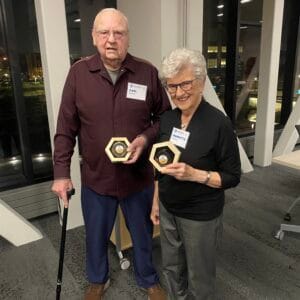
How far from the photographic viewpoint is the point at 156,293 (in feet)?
6.36

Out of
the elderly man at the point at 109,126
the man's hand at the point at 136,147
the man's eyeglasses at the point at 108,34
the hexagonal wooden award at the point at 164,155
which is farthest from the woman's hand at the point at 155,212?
the man's eyeglasses at the point at 108,34

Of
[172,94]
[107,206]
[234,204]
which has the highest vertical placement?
[172,94]

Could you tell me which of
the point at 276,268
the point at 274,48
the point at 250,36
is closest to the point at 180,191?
the point at 276,268

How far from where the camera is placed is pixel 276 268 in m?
2.29

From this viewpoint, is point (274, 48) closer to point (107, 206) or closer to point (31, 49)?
point (31, 49)

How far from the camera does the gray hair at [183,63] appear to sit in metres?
1.25

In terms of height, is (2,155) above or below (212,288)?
above

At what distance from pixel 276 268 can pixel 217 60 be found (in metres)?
3.12

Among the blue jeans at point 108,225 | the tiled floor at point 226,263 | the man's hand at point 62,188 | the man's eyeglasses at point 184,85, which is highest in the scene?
the man's eyeglasses at point 184,85

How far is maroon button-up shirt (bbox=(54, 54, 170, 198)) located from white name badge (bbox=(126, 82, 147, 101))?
0.02m

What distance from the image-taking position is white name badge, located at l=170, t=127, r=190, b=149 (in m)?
1.32

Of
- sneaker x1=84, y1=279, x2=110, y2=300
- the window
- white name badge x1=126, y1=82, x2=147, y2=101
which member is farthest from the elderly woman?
the window

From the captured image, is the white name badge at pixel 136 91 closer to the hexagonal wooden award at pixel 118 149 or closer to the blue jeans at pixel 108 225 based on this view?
the hexagonal wooden award at pixel 118 149

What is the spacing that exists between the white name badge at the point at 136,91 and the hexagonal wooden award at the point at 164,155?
0.44 meters
